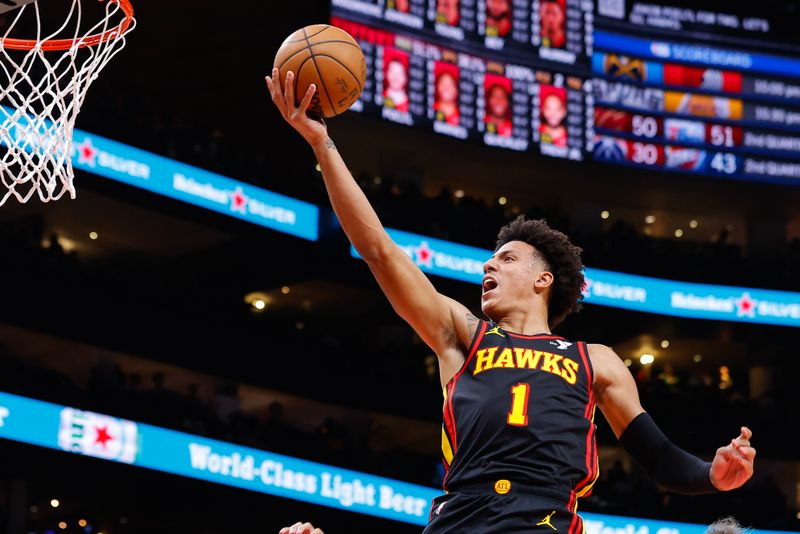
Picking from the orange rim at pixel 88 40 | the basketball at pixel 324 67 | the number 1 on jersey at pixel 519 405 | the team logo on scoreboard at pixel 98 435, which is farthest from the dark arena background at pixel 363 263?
the number 1 on jersey at pixel 519 405

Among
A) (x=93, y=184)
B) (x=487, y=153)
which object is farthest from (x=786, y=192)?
(x=93, y=184)

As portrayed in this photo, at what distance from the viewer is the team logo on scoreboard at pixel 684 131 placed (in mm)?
20469

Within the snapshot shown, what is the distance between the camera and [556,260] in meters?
4.45

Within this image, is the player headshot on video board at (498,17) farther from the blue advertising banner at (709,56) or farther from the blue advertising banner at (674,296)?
the blue advertising banner at (674,296)

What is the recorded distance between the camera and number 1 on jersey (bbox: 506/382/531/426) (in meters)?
3.89

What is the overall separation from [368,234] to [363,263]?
51.6 feet

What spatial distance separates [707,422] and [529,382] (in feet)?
56.9

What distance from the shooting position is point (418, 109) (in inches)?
727

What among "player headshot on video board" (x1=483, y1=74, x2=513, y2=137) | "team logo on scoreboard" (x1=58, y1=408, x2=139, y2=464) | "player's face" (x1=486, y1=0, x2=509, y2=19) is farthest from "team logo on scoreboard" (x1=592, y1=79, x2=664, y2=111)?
"team logo on scoreboard" (x1=58, y1=408, x2=139, y2=464)

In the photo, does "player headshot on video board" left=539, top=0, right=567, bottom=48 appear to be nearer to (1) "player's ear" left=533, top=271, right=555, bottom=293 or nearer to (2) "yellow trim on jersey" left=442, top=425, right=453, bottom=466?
(1) "player's ear" left=533, top=271, right=555, bottom=293

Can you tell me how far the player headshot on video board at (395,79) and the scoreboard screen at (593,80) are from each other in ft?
0.06

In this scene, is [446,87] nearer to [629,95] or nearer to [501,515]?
[629,95]

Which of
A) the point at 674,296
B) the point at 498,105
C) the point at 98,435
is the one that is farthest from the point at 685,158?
the point at 98,435

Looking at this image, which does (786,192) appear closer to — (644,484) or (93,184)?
(644,484)
